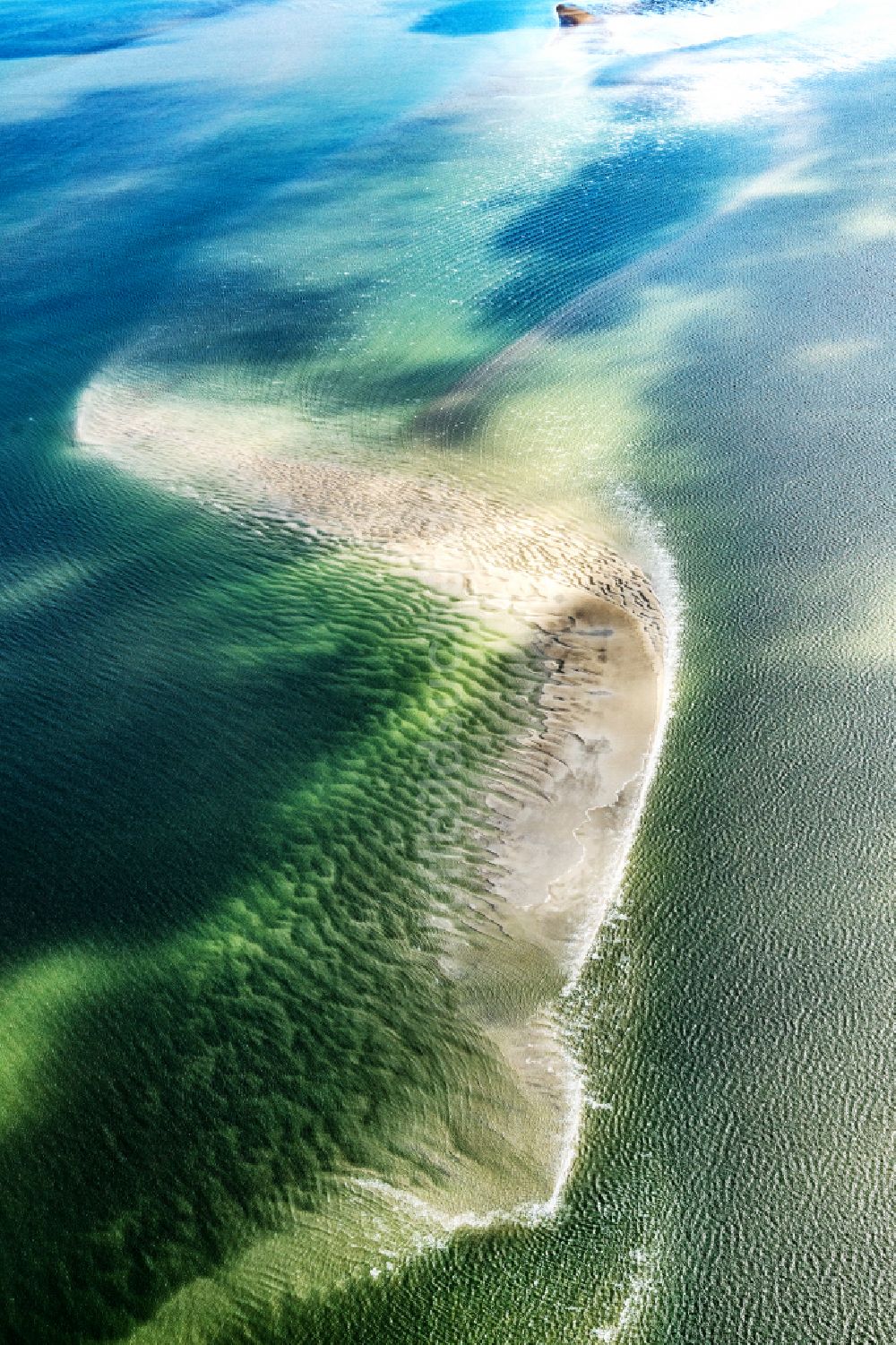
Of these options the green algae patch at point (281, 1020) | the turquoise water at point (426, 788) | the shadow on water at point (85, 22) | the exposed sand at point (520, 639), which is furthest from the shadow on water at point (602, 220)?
the shadow on water at point (85, 22)

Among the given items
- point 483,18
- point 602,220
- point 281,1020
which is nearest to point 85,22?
point 483,18

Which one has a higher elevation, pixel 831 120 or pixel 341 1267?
pixel 831 120

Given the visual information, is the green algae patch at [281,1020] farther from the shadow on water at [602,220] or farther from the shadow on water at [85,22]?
the shadow on water at [85,22]

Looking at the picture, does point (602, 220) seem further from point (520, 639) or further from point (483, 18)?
point (483, 18)

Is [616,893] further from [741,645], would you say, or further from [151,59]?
[151,59]

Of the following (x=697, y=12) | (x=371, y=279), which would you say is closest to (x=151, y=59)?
(x=697, y=12)

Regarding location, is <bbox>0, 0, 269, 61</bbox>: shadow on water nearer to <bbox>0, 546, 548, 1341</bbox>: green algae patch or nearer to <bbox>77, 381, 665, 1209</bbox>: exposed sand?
<bbox>77, 381, 665, 1209</bbox>: exposed sand
